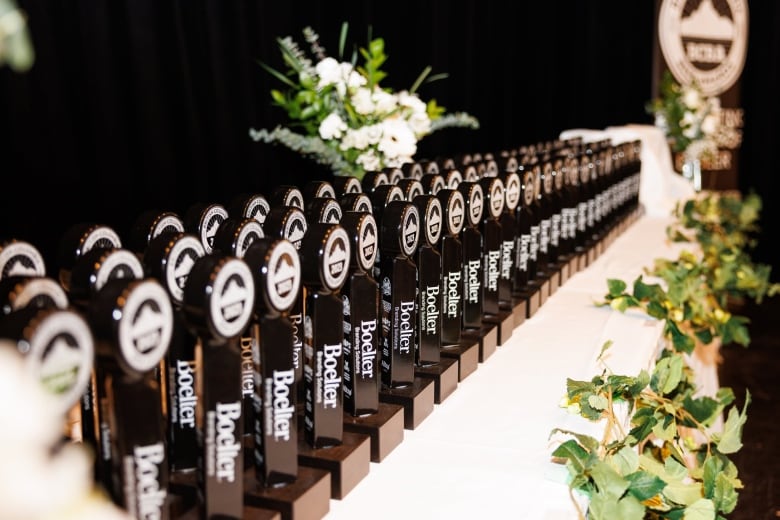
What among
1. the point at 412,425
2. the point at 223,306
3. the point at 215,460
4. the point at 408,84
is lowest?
the point at 412,425

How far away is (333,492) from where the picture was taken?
Answer: 942 millimetres

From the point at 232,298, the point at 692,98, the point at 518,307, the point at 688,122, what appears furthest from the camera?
the point at 688,122

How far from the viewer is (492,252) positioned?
1.54m

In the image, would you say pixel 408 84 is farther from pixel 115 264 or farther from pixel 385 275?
pixel 115 264

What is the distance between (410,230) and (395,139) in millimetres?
824

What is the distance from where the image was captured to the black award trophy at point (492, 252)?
1.52m

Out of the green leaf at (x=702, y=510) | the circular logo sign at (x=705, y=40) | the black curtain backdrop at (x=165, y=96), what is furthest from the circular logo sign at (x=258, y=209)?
the circular logo sign at (x=705, y=40)

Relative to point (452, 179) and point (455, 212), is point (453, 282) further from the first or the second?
point (452, 179)

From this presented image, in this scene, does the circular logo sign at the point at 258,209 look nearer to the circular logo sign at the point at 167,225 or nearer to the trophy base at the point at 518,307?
the circular logo sign at the point at 167,225

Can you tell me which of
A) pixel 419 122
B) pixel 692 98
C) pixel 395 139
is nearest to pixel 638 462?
pixel 395 139

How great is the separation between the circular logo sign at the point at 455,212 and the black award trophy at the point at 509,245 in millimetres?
273

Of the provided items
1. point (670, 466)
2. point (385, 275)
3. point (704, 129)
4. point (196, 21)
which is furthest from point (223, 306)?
point (704, 129)

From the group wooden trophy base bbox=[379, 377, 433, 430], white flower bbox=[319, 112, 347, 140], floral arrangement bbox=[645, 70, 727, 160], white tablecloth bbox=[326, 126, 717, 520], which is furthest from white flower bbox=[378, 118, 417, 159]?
floral arrangement bbox=[645, 70, 727, 160]

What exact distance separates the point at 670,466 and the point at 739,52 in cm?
609
